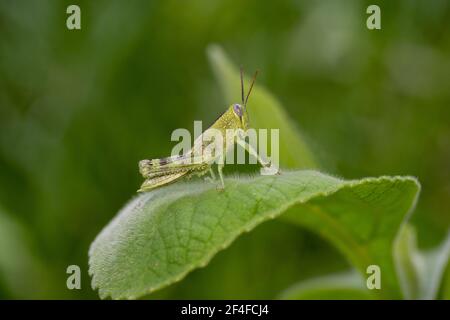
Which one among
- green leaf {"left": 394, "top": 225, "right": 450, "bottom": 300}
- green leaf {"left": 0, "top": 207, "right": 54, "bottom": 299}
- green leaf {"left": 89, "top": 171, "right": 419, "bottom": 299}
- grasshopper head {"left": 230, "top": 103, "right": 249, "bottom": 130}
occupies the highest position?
grasshopper head {"left": 230, "top": 103, "right": 249, "bottom": 130}

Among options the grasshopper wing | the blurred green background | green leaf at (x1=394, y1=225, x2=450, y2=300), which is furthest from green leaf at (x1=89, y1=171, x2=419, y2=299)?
the blurred green background

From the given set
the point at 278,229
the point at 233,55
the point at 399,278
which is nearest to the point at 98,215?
the point at 278,229

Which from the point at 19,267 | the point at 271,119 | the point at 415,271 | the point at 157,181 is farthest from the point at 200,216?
the point at 19,267

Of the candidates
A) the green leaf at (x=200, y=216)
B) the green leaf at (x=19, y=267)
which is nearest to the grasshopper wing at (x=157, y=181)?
the green leaf at (x=200, y=216)

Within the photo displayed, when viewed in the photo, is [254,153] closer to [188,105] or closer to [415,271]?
[415,271]

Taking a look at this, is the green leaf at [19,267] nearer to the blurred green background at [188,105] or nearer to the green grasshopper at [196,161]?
the blurred green background at [188,105]

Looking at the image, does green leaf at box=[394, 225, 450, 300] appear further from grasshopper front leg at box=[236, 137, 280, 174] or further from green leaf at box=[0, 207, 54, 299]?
green leaf at box=[0, 207, 54, 299]
